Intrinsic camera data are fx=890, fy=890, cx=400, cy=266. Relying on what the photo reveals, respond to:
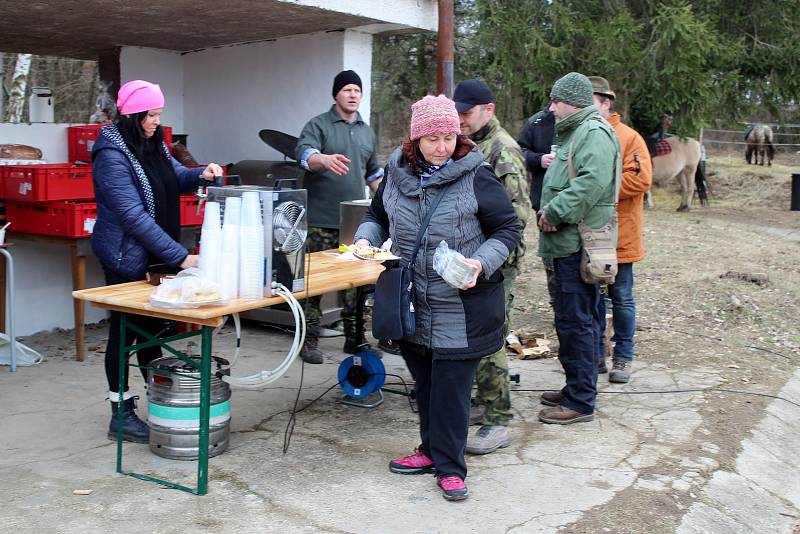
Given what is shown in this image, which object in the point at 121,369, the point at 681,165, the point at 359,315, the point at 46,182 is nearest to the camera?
the point at 121,369

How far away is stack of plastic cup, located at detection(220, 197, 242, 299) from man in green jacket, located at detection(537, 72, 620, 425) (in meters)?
1.78

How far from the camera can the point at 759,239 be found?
42.6ft

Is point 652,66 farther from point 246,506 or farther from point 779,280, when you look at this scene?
point 246,506

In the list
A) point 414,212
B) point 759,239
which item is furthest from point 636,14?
point 414,212

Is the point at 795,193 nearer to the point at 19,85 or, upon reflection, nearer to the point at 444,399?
the point at 19,85

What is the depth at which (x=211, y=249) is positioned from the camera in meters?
3.82

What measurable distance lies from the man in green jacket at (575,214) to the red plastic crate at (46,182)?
10.5 ft

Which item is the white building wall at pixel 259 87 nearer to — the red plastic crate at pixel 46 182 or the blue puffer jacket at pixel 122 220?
the red plastic crate at pixel 46 182

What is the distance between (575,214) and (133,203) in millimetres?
2260

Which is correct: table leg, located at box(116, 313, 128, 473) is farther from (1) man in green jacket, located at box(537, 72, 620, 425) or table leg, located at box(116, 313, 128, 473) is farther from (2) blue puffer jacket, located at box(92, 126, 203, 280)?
(1) man in green jacket, located at box(537, 72, 620, 425)

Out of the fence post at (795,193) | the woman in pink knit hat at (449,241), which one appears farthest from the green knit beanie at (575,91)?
the fence post at (795,193)

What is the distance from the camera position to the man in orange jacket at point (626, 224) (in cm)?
566

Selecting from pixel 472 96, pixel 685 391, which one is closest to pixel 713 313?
pixel 685 391

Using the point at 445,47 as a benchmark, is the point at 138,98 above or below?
below
